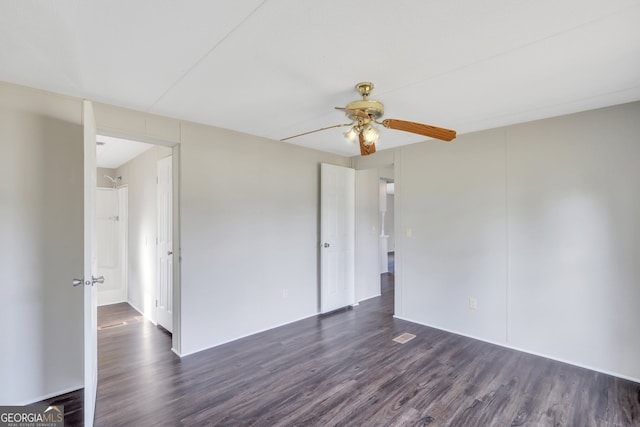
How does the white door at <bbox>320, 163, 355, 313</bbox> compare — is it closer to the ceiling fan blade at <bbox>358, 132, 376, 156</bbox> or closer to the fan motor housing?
the ceiling fan blade at <bbox>358, 132, 376, 156</bbox>

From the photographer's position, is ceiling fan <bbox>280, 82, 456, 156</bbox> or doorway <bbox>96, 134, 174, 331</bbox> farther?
doorway <bbox>96, 134, 174, 331</bbox>

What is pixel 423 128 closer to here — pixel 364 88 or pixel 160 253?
pixel 364 88

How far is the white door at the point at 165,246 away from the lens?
3547 mm

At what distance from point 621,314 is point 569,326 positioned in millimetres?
399

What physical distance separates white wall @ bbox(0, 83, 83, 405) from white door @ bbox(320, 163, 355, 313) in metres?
2.74

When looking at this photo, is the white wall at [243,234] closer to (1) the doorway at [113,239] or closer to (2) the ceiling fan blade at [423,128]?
(2) the ceiling fan blade at [423,128]

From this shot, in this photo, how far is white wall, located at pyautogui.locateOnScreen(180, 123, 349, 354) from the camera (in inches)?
118

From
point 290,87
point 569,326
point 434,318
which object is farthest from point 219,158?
point 569,326

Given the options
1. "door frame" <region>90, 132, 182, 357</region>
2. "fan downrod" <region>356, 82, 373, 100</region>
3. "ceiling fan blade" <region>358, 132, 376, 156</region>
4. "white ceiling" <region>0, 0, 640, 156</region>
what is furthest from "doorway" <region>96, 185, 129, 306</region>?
"fan downrod" <region>356, 82, 373, 100</region>

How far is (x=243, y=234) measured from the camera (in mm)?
3416

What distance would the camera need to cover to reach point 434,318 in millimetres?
3740

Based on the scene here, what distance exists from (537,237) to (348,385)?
237 cm

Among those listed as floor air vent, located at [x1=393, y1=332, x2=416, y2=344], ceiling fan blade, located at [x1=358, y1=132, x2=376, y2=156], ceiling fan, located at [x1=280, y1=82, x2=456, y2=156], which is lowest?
floor air vent, located at [x1=393, y1=332, x2=416, y2=344]

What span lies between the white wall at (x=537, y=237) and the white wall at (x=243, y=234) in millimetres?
1475
